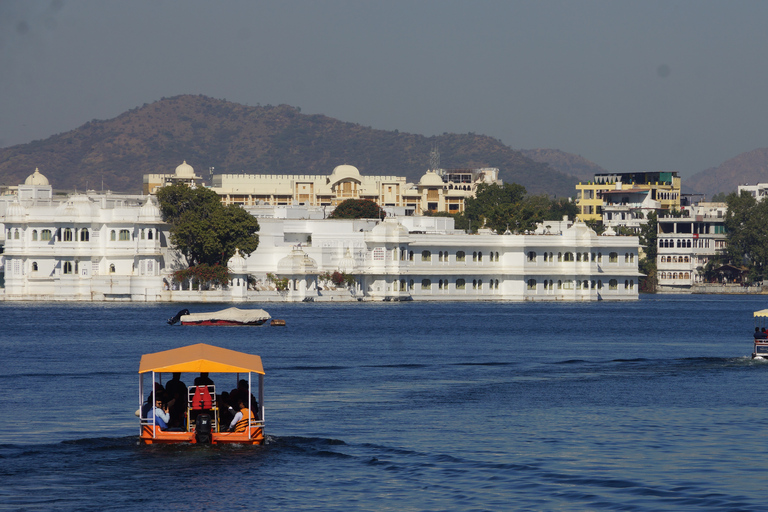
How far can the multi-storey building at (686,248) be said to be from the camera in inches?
5261

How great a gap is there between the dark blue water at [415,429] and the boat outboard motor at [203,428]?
0.32 metres

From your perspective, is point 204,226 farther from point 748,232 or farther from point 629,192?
point 629,192

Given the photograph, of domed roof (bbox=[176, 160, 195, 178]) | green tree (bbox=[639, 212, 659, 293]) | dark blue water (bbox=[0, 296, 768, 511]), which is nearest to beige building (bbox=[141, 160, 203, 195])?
domed roof (bbox=[176, 160, 195, 178])

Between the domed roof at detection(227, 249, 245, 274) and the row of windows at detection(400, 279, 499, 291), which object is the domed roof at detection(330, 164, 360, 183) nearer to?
the row of windows at detection(400, 279, 499, 291)

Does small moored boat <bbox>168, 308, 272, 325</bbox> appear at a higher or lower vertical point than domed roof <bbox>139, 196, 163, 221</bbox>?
lower

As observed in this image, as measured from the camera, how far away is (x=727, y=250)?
13112 cm

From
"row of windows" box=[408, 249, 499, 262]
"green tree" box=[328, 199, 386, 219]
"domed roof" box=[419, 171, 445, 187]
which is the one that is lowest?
"row of windows" box=[408, 249, 499, 262]

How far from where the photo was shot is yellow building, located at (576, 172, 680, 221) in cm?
15400

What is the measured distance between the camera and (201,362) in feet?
83.4

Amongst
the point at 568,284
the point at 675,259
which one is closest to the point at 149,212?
the point at 568,284

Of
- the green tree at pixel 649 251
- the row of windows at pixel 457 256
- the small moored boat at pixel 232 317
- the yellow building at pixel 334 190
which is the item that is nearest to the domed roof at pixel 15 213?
the small moored boat at pixel 232 317

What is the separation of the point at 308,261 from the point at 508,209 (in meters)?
33.9

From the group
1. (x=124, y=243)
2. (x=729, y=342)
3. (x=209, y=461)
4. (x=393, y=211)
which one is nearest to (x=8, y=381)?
(x=209, y=461)

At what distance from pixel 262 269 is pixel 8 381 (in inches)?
2352
